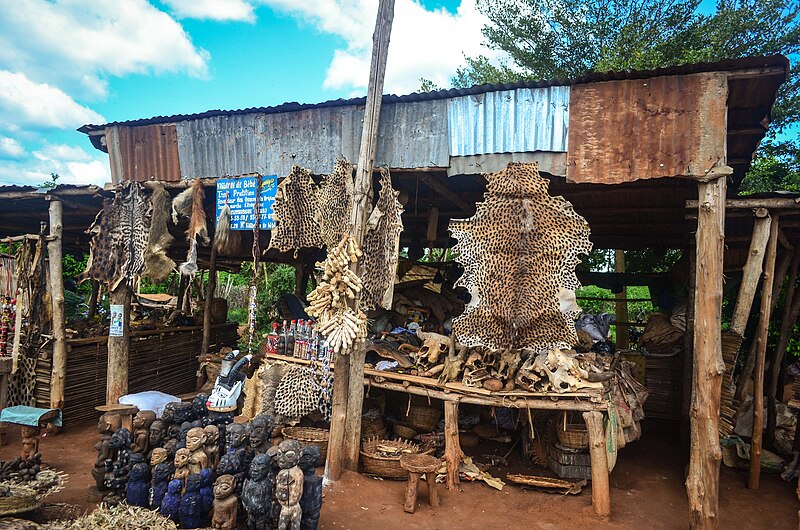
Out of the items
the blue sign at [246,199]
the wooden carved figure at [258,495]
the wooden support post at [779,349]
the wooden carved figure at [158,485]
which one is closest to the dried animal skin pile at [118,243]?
the blue sign at [246,199]

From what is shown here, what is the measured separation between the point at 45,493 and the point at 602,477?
5.51 meters

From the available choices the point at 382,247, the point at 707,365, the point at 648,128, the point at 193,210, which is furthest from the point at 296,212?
the point at 707,365

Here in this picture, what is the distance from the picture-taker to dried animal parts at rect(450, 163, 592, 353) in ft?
18.6

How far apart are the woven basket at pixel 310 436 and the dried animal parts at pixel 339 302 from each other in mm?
1556

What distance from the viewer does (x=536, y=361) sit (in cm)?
592

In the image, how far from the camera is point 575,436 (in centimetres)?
620

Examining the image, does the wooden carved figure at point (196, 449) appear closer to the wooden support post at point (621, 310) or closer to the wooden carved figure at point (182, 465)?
the wooden carved figure at point (182, 465)

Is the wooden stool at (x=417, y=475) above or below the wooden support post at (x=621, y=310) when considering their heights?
below

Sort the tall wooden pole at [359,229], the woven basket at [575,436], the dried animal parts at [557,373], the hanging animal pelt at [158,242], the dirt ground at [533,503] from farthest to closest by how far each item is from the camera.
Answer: the hanging animal pelt at [158,242] → the woven basket at [575,436] → the tall wooden pole at [359,229] → the dried animal parts at [557,373] → the dirt ground at [533,503]

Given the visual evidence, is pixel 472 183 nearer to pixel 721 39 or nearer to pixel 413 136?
pixel 413 136

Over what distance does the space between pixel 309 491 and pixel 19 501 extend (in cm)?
241

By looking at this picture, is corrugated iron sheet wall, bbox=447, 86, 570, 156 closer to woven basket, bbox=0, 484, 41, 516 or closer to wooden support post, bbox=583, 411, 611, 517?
wooden support post, bbox=583, 411, 611, 517

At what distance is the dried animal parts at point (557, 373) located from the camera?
5.63m

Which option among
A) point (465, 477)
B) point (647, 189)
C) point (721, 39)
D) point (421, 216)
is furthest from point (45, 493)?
point (721, 39)
